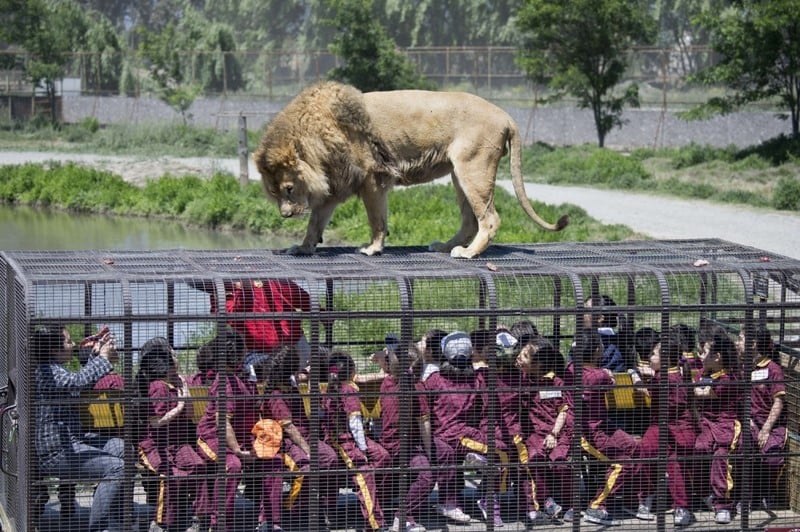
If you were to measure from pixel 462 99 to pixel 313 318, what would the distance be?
9.02 ft

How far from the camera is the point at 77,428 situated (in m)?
6.82

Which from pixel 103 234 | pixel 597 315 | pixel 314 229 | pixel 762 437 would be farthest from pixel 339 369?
pixel 103 234

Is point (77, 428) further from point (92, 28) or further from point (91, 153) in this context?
point (92, 28)

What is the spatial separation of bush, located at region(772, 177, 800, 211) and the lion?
15208mm

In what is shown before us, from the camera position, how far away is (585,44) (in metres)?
32.9

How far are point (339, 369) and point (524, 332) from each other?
48.6 inches

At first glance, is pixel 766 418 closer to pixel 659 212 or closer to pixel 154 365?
pixel 154 365

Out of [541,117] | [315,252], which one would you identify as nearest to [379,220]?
[315,252]

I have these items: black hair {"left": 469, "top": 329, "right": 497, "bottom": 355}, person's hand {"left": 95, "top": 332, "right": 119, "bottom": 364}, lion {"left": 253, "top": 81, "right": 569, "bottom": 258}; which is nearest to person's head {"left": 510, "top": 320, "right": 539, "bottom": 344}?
black hair {"left": 469, "top": 329, "right": 497, "bottom": 355}

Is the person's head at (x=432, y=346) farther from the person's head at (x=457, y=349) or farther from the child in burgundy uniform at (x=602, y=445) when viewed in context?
the child in burgundy uniform at (x=602, y=445)

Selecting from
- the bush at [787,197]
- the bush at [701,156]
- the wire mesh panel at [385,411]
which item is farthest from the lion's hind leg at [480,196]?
the bush at [701,156]

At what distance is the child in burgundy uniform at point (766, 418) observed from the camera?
7508mm

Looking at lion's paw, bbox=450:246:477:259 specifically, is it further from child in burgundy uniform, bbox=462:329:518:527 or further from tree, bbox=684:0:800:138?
tree, bbox=684:0:800:138

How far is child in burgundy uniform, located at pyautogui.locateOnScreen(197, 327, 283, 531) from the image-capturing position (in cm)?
671
